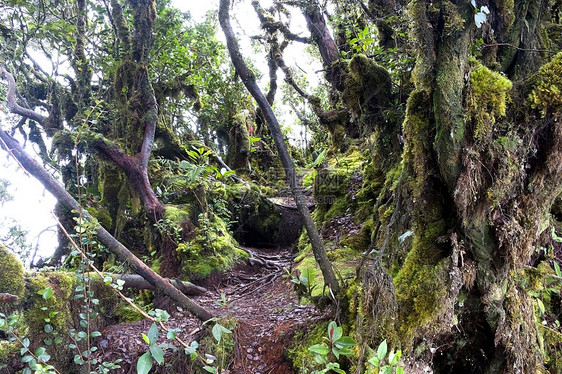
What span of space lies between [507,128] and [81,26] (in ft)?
26.7

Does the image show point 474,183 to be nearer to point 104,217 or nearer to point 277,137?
point 277,137

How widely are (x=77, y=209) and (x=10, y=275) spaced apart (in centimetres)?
78

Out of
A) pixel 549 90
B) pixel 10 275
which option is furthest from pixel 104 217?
pixel 549 90

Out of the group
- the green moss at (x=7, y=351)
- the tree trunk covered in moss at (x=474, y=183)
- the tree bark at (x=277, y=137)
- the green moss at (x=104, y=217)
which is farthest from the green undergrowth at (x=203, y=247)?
the tree trunk covered in moss at (x=474, y=183)

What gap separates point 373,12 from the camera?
5.98 m

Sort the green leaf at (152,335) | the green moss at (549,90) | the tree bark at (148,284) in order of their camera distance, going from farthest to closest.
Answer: the tree bark at (148,284) < the green moss at (549,90) < the green leaf at (152,335)

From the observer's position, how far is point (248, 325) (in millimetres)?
4047

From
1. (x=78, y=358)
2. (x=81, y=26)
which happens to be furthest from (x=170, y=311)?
(x=81, y=26)

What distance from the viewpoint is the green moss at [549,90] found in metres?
2.31

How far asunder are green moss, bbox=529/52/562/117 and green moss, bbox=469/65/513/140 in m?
0.23

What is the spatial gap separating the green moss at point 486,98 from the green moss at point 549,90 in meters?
0.23

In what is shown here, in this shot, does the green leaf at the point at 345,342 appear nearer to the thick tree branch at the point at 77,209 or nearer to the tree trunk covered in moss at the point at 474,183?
the tree trunk covered in moss at the point at 474,183

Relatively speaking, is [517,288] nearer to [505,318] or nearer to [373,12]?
[505,318]

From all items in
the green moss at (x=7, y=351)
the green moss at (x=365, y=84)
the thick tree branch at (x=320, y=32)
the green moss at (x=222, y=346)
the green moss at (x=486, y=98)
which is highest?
the thick tree branch at (x=320, y=32)
